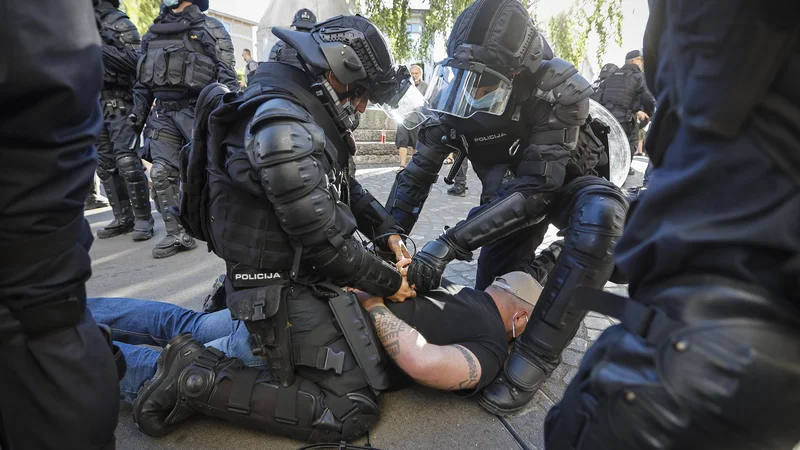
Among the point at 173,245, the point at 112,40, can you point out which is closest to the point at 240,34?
the point at 112,40

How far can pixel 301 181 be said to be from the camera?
164 centimetres

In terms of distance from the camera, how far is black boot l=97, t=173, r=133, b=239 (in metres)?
4.47

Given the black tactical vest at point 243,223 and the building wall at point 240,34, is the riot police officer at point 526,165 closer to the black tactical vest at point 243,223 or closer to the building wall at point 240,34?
the black tactical vest at point 243,223

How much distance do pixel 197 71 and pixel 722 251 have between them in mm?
4120

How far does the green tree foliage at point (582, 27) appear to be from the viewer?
1220 centimetres

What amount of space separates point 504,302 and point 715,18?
188 centimetres

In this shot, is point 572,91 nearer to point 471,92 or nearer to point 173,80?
point 471,92

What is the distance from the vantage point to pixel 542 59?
2553mm

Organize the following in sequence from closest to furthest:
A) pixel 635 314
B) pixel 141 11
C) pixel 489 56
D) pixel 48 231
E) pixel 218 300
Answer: pixel 635 314 → pixel 48 231 → pixel 489 56 → pixel 218 300 → pixel 141 11

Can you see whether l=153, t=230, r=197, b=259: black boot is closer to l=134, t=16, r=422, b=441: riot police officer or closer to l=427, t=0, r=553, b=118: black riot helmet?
l=134, t=16, r=422, b=441: riot police officer

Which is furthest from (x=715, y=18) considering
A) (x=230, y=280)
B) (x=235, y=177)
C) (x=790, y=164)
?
(x=230, y=280)

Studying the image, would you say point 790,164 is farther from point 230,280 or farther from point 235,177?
point 230,280

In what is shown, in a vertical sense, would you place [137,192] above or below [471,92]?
below

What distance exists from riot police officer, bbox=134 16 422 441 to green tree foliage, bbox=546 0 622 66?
11634 millimetres
